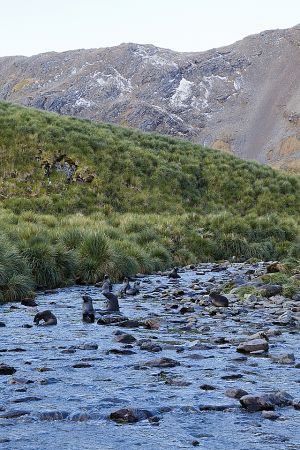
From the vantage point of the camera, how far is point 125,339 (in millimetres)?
7828

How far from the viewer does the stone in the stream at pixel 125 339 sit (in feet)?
25.6

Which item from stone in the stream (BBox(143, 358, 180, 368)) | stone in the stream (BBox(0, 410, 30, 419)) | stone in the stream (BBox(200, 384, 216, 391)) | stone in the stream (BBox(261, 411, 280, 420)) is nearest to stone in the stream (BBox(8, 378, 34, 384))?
stone in the stream (BBox(0, 410, 30, 419))

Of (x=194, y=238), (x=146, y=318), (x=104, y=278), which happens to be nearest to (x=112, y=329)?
(x=146, y=318)

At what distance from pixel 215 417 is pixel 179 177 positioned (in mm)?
28123

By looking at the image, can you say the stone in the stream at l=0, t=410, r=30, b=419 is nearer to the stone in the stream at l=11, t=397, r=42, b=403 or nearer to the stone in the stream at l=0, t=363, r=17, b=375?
the stone in the stream at l=11, t=397, r=42, b=403

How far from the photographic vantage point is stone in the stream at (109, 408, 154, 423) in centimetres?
492

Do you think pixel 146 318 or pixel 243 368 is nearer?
pixel 243 368

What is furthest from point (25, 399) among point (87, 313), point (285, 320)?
point (285, 320)

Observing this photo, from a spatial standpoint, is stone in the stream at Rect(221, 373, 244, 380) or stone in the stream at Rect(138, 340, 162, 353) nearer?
stone in the stream at Rect(221, 373, 244, 380)

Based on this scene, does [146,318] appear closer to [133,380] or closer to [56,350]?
[56,350]

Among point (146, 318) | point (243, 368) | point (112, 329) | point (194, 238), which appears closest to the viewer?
point (243, 368)

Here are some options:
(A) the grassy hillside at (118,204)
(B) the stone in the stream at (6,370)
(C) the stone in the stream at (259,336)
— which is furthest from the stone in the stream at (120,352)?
(A) the grassy hillside at (118,204)

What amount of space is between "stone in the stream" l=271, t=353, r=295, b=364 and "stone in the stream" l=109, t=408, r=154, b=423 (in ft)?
7.83

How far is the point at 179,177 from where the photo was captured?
3269 centimetres
